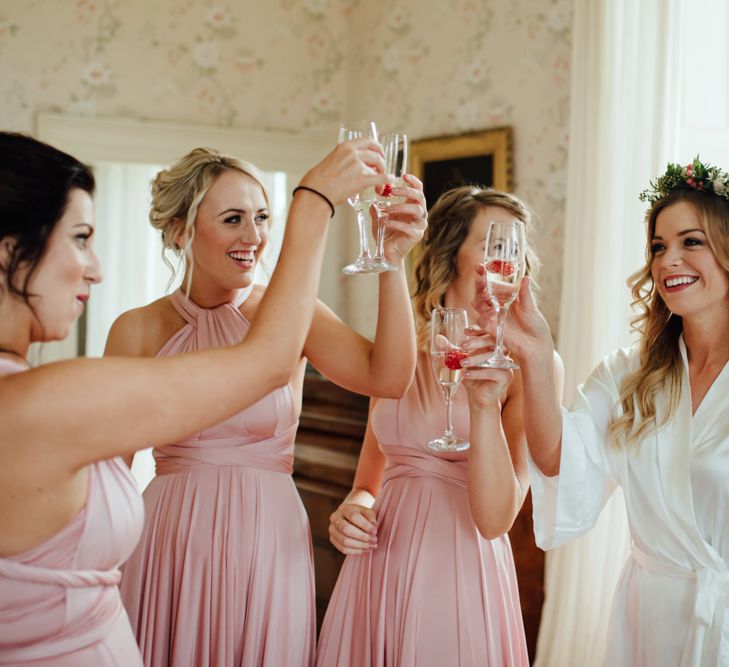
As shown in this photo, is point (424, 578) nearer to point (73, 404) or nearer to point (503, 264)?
point (503, 264)

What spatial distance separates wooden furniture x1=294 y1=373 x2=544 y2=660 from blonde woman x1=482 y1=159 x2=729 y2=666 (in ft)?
4.57

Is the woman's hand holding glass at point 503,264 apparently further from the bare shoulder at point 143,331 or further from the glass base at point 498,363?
the bare shoulder at point 143,331

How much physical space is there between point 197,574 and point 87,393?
0.88 meters

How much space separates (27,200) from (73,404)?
29 centimetres

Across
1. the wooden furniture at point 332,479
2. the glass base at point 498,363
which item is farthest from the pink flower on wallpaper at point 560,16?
the glass base at point 498,363

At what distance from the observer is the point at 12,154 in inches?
45.9

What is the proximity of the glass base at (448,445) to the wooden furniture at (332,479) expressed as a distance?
5.26ft

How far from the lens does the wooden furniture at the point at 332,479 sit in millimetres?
3502

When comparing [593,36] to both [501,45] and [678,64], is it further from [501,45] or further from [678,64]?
[501,45]

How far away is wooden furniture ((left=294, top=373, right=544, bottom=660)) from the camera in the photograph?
3.50 meters

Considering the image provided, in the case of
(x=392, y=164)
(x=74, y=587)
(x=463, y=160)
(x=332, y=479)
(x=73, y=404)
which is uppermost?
(x=463, y=160)

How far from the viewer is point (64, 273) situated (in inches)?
47.4

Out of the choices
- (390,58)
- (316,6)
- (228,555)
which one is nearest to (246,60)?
(316,6)

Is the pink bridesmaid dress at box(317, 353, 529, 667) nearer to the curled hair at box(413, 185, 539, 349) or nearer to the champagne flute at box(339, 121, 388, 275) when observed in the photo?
the curled hair at box(413, 185, 539, 349)
